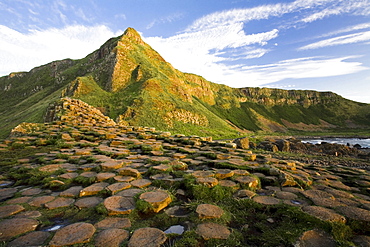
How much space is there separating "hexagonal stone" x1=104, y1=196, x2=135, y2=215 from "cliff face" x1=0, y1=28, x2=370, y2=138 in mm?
32223

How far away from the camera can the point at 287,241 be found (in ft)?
6.33

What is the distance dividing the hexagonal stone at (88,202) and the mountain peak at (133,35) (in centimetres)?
7658

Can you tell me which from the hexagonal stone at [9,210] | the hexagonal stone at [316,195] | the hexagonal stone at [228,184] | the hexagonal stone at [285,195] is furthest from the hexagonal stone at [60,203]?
the hexagonal stone at [316,195]

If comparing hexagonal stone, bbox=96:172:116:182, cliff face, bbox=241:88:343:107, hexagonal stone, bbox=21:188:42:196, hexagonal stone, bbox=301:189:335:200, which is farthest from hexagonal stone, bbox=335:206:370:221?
cliff face, bbox=241:88:343:107

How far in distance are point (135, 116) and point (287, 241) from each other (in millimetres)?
36819

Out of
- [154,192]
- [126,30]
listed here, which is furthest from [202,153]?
[126,30]

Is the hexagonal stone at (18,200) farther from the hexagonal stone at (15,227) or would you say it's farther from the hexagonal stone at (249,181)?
the hexagonal stone at (249,181)

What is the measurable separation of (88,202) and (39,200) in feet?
2.75

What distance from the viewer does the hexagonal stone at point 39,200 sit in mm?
2719

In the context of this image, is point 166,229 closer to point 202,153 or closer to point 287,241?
point 287,241

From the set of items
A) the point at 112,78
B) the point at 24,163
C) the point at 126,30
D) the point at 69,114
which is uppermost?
the point at 126,30

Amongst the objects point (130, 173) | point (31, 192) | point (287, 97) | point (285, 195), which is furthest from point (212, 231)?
point (287, 97)

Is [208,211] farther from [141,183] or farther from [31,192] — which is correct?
[31,192]

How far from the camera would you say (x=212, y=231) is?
2.07 m
